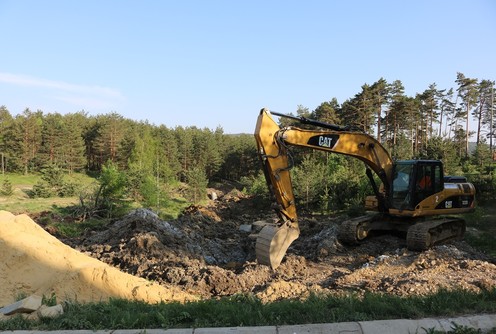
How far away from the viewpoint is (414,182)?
1060 cm

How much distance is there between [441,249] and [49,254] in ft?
29.8

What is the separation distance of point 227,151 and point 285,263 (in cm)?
4314

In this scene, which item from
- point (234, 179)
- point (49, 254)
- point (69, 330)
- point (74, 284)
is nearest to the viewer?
point (69, 330)

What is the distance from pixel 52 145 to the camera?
139 ft

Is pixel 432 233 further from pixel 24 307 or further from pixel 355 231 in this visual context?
pixel 24 307

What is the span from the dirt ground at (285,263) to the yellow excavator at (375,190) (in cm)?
50

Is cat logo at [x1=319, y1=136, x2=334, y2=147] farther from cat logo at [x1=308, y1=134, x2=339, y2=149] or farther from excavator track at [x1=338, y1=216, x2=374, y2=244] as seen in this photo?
excavator track at [x1=338, y1=216, x2=374, y2=244]

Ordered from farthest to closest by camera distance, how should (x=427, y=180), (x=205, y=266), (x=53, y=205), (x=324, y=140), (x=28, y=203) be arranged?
(x=28, y=203)
(x=53, y=205)
(x=427, y=180)
(x=205, y=266)
(x=324, y=140)

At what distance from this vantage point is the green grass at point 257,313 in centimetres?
403

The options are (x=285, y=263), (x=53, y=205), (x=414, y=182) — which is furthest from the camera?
(x=53, y=205)

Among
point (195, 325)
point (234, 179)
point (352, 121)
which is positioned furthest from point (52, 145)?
point (195, 325)

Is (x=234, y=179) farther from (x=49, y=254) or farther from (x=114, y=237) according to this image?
(x=49, y=254)

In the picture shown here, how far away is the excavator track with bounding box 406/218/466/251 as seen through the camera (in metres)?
9.77

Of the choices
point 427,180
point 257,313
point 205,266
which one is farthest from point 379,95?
point 257,313
